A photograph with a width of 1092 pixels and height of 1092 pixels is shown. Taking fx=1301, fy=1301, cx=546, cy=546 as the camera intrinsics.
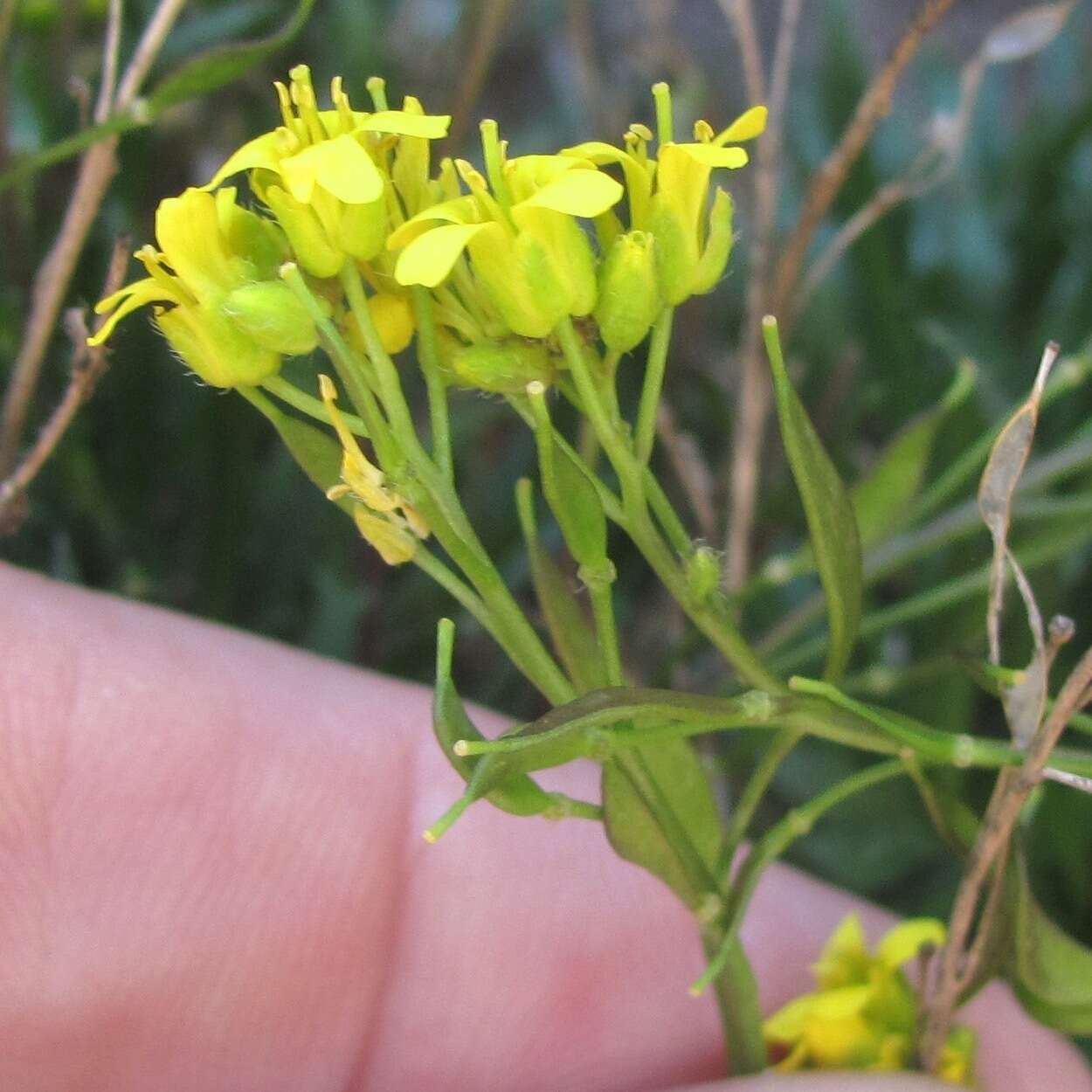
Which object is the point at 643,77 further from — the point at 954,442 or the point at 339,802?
the point at 339,802

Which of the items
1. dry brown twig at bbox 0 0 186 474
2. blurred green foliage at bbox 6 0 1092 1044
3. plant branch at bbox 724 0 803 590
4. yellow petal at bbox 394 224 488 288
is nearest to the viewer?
yellow petal at bbox 394 224 488 288

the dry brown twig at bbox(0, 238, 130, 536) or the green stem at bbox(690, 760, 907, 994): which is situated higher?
the dry brown twig at bbox(0, 238, 130, 536)

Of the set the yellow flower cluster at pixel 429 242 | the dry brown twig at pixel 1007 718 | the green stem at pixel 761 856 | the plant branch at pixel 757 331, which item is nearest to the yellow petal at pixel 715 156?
the yellow flower cluster at pixel 429 242

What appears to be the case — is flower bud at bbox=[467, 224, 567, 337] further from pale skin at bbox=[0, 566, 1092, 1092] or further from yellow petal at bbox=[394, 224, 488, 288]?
pale skin at bbox=[0, 566, 1092, 1092]

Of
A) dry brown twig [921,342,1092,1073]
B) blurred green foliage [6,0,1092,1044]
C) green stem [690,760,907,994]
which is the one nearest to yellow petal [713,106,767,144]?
dry brown twig [921,342,1092,1073]

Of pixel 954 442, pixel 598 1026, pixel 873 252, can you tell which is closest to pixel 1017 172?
pixel 873 252

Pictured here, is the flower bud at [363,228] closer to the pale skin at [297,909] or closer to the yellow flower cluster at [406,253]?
the yellow flower cluster at [406,253]

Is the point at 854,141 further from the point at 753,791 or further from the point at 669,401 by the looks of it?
the point at 669,401
